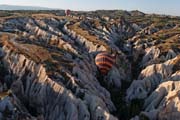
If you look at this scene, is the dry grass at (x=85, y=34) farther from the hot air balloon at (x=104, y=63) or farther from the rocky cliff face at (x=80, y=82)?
→ the hot air balloon at (x=104, y=63)

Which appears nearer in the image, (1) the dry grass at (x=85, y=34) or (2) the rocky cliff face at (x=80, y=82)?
(2) the rocky cliff face at (x=80, y=82)

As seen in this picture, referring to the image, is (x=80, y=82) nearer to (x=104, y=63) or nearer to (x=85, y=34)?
(x=104, y=63)

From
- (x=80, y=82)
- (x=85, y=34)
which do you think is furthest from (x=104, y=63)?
(x=85, y=34)

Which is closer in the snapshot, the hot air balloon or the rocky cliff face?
the rocky cliff face

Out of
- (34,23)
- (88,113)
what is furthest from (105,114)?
(34,23)

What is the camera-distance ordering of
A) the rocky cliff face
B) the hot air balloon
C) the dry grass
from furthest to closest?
the dry grass, the hot air balloon, the rocky cliff face

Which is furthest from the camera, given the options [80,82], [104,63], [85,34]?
[85,34]

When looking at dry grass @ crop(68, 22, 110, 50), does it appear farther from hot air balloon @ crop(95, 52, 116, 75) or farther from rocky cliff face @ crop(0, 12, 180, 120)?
hot air balloon @ crop(95, 52, 116, 75)

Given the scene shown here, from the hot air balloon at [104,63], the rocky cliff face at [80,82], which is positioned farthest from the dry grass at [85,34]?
the hot air balloon at [104,63]

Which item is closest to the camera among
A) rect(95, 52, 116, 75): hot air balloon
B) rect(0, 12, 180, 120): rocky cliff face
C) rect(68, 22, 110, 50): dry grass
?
rect(0, 12, 180, 120): rocky cliff face

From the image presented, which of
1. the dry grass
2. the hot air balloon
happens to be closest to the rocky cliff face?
the dry grass

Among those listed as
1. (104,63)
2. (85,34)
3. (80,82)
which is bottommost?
(85,34)

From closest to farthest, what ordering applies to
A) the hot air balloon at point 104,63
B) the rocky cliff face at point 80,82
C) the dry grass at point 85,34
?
the rocky cliff face at point 80,82, the hot air balloon at point 104,63, the dry grass at point 85,34
